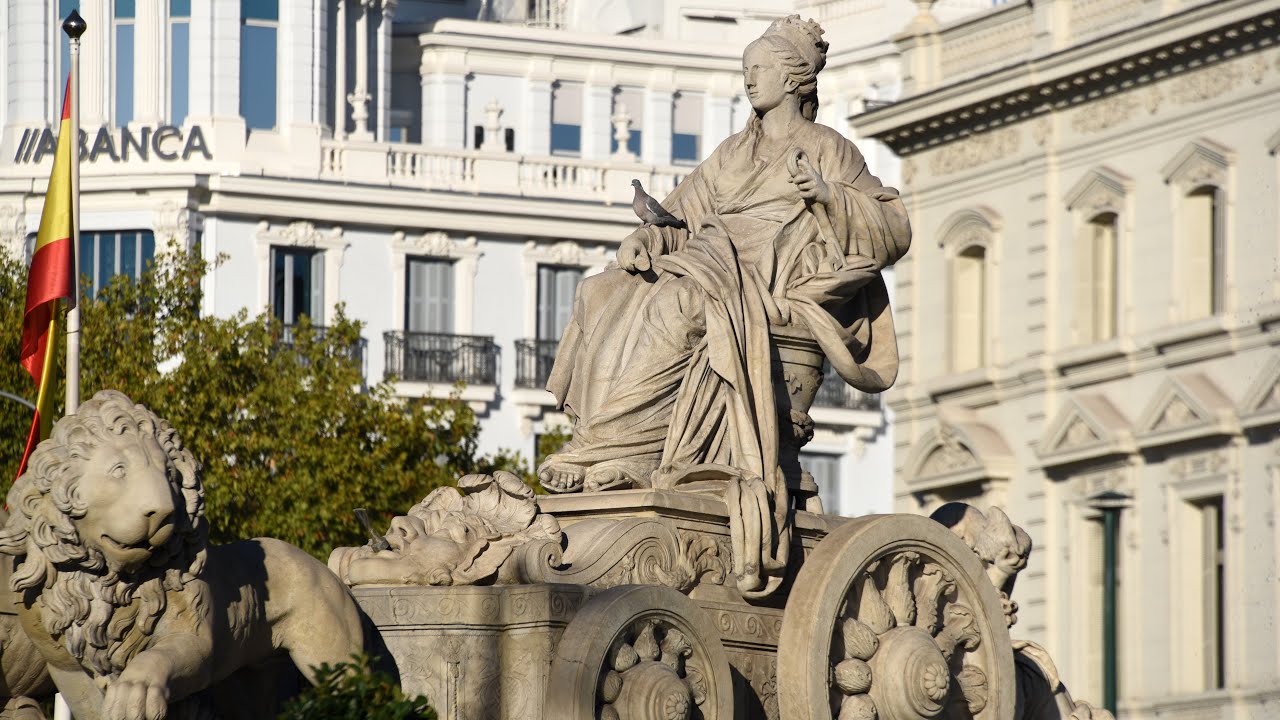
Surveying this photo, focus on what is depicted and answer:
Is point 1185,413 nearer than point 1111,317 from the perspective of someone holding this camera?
Yes

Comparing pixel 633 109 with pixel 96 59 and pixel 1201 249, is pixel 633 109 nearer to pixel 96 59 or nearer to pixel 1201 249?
pixel 96 59

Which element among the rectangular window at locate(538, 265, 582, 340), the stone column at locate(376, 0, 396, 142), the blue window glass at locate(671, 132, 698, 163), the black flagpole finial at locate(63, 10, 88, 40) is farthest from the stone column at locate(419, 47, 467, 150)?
the black flagpole finial at locate(63, 10, 88, 40)

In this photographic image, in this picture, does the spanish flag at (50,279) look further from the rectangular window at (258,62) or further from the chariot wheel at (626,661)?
the rectangular window at (258,62)

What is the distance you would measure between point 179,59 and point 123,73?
933mm

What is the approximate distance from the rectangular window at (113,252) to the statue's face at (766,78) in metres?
43.0

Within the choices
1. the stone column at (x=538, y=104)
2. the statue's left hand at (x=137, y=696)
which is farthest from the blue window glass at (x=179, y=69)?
the statue's left hand at (x=137, y=696)

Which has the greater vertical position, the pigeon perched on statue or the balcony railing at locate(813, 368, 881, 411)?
the pigeon perched on statue

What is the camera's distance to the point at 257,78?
63.9 meters

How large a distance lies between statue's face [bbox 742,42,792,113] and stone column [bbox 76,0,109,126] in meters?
46.6

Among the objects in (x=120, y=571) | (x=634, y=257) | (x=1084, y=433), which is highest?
(x=634, y=257)

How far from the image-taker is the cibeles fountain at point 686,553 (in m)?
13.5

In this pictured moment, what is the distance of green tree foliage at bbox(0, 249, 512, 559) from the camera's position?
36.3 meters

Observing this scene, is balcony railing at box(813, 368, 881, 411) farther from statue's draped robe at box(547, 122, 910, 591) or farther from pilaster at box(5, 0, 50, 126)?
statue's draped robe at box(547, 122, 910, 591)

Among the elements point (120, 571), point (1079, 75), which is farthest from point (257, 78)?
point (120, 571)
